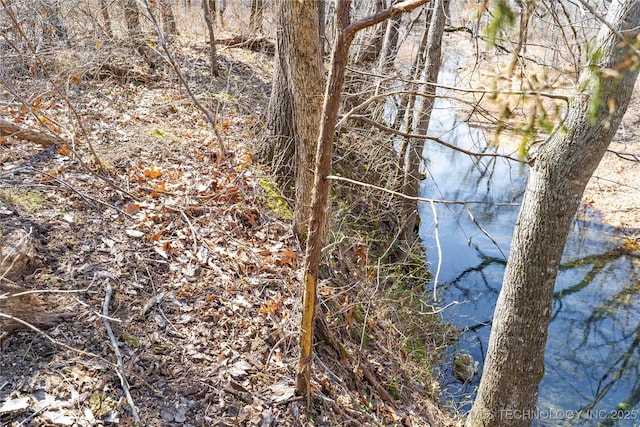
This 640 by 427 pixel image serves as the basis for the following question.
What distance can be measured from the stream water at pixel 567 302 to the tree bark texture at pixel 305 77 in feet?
5.79

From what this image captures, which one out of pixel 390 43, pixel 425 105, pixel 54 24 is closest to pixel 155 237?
pixel 54 24

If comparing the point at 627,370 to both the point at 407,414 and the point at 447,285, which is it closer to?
the point at 447,285

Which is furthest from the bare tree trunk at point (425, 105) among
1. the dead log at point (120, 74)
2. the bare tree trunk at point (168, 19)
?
the bare tree trunk at point (168, 19)

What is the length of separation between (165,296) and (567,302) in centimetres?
757

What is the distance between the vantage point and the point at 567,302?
843 centimetres

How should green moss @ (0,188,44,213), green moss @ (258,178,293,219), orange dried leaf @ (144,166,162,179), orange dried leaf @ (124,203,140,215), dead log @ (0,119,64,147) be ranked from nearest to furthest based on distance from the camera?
green moss @ (0,188,44,213) < orange dried leaf @ (124,203,140,215) < dead log @ (0,119,64,147) < orange dried leaf @ (144,166,162,179) < green moss @ (258,178,293,219)

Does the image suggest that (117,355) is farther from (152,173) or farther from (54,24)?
(54,24)

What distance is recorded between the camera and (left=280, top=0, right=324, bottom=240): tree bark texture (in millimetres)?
4258

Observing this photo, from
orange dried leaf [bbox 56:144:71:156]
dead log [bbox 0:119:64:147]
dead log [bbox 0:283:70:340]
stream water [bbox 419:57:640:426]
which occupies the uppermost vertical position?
dead log [bbox 0:119:64:147]

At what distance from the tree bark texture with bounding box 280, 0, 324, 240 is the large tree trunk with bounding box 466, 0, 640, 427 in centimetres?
203

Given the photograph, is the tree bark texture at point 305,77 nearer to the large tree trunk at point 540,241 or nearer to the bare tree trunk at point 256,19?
the large tree trunk at point 540,241

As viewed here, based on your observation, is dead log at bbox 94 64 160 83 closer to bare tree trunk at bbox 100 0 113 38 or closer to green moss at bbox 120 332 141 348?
bare tree trunk at bbox 100 0 113 38

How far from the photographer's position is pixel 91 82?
277 inches

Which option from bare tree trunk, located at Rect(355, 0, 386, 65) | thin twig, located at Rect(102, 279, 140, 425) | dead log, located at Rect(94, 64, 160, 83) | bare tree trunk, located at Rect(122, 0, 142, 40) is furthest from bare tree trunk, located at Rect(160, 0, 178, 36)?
thin twig, located at Rect(102, 279, 140, 425)
